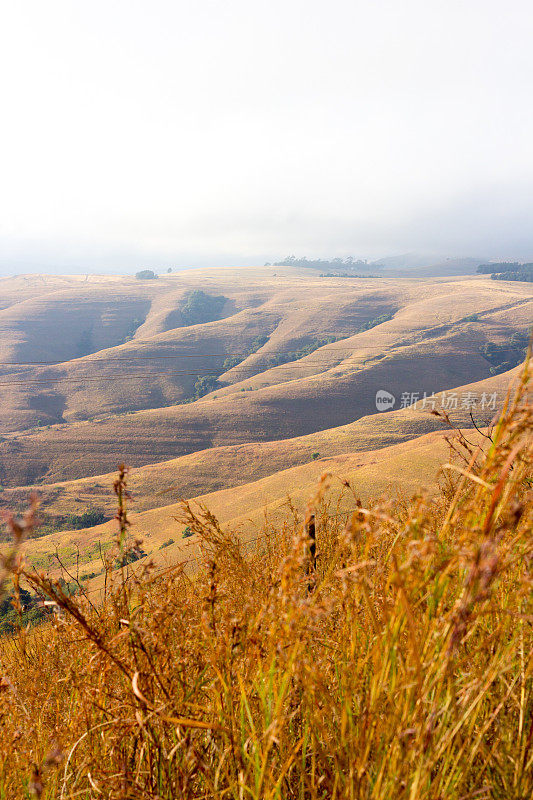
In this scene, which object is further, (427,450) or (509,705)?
(427,450)

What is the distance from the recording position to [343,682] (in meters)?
1.27

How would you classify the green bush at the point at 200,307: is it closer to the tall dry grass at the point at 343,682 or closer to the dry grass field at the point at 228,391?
the dry grass field at the point at 228,391

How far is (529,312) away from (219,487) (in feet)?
296

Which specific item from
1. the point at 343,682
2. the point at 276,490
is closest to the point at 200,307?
the point at 276,490

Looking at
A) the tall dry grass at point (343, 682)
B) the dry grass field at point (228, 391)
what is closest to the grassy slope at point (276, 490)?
the dry grass field at point (228, 391)

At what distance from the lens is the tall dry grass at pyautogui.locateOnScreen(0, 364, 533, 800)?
34.2 inches

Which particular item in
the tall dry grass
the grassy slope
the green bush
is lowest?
the grassy slope

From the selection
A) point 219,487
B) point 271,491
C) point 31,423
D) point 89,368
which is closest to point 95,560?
point 271,491

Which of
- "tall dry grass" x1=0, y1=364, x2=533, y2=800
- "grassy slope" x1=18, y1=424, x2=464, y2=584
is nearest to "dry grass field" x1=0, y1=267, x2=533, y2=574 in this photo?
"grassy slope" x1=18, y1=424, x2=464, y2=584

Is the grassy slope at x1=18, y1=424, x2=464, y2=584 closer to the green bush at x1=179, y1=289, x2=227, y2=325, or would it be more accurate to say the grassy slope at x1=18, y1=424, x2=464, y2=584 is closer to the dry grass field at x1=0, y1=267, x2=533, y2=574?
the dry grass field at x1=0, y1=267, x2=533, y2=574

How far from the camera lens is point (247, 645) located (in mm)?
1370

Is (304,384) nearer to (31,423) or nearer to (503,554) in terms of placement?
(31,423)

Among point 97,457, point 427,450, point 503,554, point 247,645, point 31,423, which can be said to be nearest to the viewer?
point 503,554

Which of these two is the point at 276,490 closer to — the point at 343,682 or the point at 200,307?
the point at 343,682
